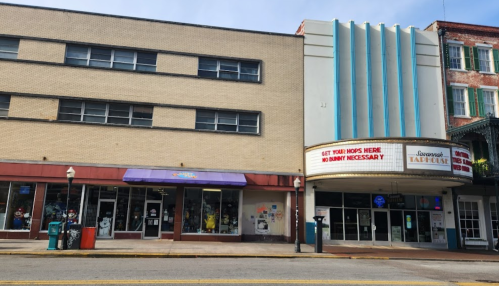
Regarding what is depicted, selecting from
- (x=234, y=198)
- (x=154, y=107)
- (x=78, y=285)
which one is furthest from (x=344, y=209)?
(x=78, y=285)

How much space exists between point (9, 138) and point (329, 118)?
17701 mm

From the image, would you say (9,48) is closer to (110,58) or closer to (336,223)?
(110,58)

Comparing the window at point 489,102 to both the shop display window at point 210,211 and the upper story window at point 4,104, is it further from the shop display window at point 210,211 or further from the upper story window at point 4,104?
Result: the upper story window at point 4,104

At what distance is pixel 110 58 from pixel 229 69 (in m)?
6.88

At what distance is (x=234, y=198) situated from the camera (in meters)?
21.3

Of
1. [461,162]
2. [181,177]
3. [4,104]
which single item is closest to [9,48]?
[4,104]

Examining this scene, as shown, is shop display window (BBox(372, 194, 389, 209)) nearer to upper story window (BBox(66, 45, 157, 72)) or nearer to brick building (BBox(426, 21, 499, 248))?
brick building (BBox(426, 21, 499, 248))

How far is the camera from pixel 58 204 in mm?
19672

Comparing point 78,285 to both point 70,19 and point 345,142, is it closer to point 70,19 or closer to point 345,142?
point 345,142

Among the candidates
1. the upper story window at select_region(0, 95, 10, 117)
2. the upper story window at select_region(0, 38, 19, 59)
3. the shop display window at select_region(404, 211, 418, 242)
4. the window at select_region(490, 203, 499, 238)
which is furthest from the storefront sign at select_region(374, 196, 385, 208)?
the upper story window at select_region(0, 38, 19, 59)

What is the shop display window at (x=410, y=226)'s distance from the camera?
22.5m

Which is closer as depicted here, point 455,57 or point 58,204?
point 58,204

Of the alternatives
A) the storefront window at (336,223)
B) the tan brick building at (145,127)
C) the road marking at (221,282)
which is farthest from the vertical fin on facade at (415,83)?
the road marking at (221,282)

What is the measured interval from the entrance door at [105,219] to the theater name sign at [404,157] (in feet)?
39.8
